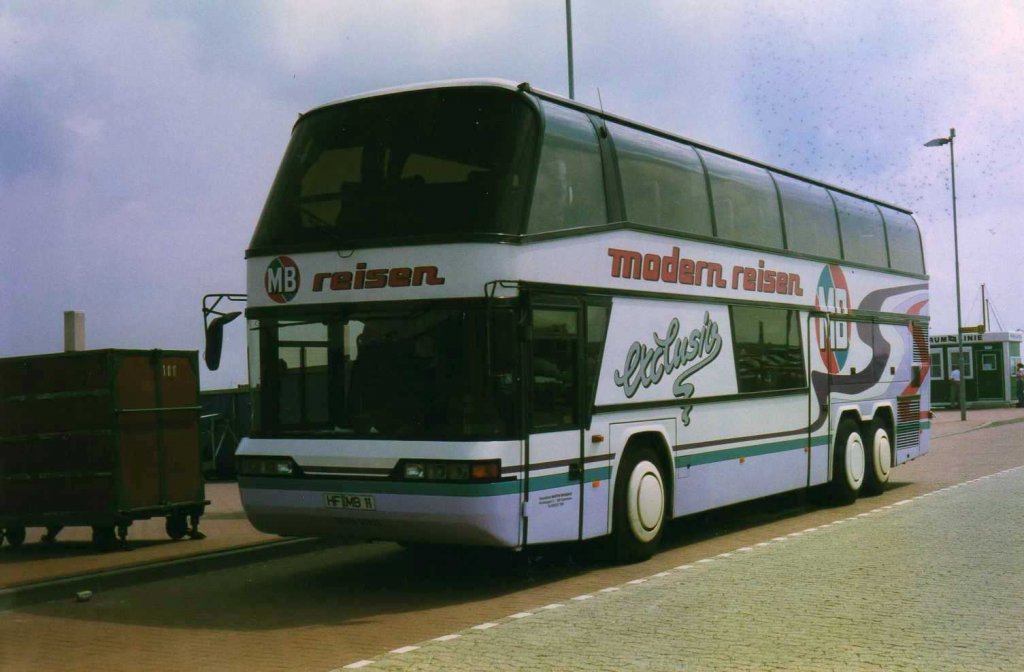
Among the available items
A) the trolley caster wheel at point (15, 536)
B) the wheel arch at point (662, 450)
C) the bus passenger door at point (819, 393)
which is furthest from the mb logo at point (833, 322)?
the trolley caster wheel at point (15, 536)

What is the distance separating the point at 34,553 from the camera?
12422mm

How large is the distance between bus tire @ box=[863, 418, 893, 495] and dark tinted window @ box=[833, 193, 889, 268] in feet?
7.54

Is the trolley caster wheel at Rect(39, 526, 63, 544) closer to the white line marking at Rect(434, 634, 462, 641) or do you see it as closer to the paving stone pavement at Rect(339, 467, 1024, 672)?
the paving stone pavement at Rect(339, 467, 1024, 672)

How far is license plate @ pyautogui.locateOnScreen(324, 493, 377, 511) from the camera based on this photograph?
962 centimetres

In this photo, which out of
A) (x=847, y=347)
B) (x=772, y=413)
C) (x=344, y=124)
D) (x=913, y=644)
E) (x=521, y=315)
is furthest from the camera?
(x=847, y=347)

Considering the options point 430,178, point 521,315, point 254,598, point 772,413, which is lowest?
point 254,598

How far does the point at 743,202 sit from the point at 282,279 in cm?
568

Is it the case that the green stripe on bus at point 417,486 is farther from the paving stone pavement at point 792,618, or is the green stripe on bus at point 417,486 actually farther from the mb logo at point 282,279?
the mb logo at point 282,279

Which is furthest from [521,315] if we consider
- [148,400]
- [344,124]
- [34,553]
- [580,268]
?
[34,553]

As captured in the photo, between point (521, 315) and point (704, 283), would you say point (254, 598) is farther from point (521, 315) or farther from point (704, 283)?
point (704, 283)

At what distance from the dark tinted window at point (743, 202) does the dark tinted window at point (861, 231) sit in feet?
7.88

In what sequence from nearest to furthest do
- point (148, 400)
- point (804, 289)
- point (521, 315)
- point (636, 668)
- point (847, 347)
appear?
point (636, 668) < point (521, 315) < point (148, 400) < point (804, 289) < point (847, 347)

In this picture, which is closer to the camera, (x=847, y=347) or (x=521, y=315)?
(x=521, y=315)

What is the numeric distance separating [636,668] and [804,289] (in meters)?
9.04
